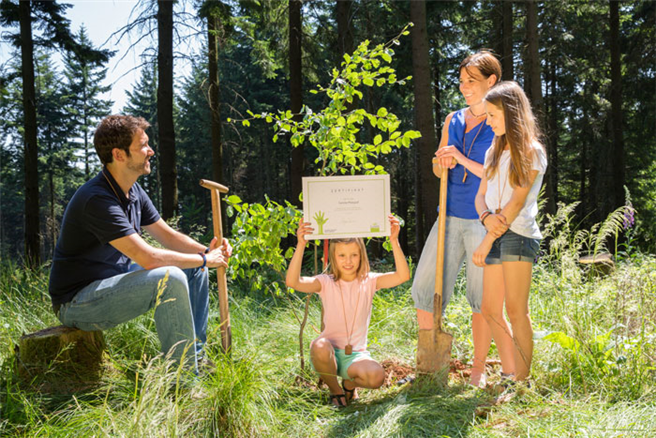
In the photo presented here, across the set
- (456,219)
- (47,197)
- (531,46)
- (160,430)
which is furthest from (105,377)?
(47,197)

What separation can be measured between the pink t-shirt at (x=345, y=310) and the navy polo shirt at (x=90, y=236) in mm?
1230

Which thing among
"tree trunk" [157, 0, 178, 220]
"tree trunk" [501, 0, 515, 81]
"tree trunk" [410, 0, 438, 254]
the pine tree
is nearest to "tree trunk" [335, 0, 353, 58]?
"tree trunk" [410, 0, 438, 254]

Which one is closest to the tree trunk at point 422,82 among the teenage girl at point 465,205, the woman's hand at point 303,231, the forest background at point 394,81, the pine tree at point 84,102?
the forest background at point 394,81

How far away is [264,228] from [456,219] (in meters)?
1.24

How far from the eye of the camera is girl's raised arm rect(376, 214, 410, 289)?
9.34 ft

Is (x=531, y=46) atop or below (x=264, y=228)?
atop

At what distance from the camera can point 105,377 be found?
9.45ft

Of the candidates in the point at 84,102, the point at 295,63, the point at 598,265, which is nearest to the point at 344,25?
the point at 295,63

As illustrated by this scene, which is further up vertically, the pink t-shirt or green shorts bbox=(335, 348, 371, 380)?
the pink t-shirt

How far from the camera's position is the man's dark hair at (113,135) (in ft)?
9.40

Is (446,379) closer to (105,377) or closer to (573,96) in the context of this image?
(105,377)

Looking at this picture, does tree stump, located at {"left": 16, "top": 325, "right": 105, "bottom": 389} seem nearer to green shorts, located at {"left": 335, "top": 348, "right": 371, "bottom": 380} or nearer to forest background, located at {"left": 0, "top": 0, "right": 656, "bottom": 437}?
forest background, located at {"left": 0, "top": 0, "right": 656, "bottom": 437}

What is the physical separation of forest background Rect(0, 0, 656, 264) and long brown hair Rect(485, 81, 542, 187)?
1.03m

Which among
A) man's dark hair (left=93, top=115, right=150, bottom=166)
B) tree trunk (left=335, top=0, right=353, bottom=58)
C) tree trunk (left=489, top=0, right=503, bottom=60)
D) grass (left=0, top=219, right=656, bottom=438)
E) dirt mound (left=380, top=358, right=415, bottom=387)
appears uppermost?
tree trunk (left=489, top=0, right=503, bottom=60)
